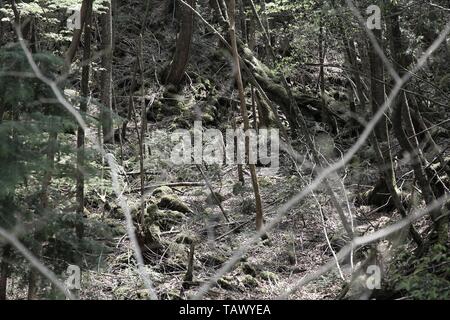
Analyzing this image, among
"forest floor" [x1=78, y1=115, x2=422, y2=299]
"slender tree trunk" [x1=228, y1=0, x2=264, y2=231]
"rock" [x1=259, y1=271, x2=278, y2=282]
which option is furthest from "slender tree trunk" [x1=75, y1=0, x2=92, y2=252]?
"rock" [x1=259, y1=271, x2=278, y2=282]

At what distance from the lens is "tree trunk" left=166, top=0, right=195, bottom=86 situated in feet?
43.5

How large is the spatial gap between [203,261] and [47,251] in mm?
2950

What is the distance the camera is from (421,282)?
16.5ft

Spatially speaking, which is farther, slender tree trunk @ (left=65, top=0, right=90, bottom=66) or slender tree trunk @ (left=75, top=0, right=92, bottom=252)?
slender tree trunk @ (left=65, top=0, right=90, bottom=66)

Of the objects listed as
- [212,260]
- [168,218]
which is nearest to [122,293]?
[212,260]

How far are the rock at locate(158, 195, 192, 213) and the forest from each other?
0.04m

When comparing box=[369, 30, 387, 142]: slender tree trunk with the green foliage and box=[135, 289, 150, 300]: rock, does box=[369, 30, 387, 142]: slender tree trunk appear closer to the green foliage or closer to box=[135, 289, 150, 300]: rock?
the green foliage

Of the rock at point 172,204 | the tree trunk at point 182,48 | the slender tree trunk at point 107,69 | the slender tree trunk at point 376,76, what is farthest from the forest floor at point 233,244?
the tree trunk at point 182,48

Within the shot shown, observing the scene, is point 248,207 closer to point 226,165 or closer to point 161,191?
point 161,191

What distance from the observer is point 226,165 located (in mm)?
11547

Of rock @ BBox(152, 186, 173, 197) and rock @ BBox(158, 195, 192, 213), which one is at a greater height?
rock @ BBox(152, 186, 173, 197)

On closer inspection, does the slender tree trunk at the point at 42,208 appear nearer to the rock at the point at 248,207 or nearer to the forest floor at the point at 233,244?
the forest floor at the point at 233,244
